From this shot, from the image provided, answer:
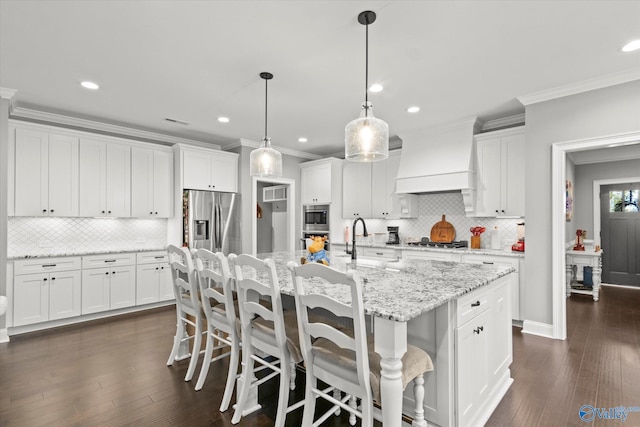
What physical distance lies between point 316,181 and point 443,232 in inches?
96.4

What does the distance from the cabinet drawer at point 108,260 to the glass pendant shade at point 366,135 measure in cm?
380

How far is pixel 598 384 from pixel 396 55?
9.99 ft

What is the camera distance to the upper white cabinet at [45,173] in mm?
3818

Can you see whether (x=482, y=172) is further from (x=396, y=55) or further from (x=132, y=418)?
(x=132, y=418)

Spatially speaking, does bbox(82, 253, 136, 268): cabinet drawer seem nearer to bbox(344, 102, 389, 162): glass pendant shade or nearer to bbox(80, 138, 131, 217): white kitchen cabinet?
bbox(80, 138, 131, 217): white kitchen cabinet

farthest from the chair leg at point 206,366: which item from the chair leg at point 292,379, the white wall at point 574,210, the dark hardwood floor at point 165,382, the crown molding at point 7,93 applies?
the white wall at point 574,210

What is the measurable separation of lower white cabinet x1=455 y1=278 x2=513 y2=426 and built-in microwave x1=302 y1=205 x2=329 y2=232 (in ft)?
12.3

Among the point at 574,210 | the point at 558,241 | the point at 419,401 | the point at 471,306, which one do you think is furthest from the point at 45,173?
the point at 574,210

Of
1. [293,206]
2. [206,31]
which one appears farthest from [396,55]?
[293,206]

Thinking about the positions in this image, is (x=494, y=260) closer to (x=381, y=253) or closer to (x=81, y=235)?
(x=381, y=253)

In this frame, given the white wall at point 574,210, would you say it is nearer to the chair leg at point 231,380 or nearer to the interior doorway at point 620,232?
the interior doorway at point 620,232

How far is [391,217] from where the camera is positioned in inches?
213

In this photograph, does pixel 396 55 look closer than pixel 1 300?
Yes

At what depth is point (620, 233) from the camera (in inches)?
248
